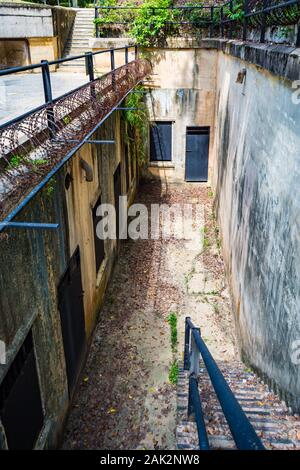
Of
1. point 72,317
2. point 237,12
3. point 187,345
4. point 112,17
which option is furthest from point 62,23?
point 187,345

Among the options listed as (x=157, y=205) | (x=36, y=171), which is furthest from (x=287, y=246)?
(x=157, y=205)

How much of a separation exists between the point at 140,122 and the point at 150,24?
3189 millimetres

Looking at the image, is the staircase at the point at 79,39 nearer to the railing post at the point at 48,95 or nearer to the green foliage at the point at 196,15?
the green foliage at the point at 196,15

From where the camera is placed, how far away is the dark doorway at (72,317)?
5.34 m

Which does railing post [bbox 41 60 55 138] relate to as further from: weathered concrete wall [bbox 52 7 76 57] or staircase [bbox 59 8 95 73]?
weathered concrete wall [bbox 52 7 76 57]

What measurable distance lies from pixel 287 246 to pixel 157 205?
877cm

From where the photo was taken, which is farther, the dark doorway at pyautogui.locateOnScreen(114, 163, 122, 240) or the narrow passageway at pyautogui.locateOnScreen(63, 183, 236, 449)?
the dark doorway at pyautogui.locateOnScreen(114, 163, 122, 240)

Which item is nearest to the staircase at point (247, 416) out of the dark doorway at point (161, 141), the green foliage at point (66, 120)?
the green foliage at point (66, 120)

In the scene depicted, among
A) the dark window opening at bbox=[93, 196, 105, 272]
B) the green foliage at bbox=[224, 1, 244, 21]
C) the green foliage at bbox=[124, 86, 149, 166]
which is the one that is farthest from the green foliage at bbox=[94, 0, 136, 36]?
the dark window opening at bbox=[93, 196, 105, 272]

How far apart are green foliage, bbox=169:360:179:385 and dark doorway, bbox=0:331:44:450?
237cm

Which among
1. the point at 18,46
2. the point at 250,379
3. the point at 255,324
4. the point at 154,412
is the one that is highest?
the point at 18,46

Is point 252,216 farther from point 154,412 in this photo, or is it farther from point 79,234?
point 154,412

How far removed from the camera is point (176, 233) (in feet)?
36.8

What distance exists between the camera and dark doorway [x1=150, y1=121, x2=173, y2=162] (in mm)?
13898
